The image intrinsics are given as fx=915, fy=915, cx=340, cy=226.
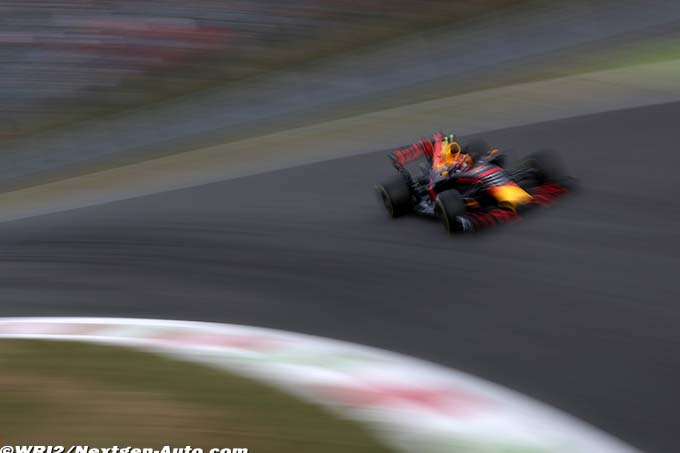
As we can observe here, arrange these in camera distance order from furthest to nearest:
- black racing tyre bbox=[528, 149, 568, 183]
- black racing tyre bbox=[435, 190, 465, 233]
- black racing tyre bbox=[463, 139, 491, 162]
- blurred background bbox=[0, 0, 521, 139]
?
blurred background bbox=[0, 0, 521, 139]
black racing tyre bbox=[463, 139, 491, 162]
black racing tyre bbox=[528, 149, 568, 183]
black racing tyre bbox=[435, 190, 465, 233]

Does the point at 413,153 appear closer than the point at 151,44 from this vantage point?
Yes

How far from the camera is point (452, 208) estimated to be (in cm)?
747

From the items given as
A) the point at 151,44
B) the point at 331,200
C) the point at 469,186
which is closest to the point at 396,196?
the point at 469,186

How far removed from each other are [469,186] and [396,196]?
0.69 meters

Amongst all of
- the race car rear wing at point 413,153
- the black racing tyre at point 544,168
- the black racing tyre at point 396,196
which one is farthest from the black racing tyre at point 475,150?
the black racing tyre at point 396,196

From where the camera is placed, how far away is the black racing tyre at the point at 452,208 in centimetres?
747

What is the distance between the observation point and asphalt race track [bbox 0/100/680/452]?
5.25m

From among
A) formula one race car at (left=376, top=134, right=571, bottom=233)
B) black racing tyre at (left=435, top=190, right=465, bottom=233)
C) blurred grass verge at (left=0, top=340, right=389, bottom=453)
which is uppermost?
formula one race car at (left=376, top=134, right=571, bottom=233)

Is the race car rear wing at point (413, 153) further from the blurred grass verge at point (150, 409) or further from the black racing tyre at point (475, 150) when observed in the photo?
the blurred grass verge at point (150, 409)

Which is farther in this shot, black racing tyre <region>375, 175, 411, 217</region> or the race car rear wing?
the race car rear wing

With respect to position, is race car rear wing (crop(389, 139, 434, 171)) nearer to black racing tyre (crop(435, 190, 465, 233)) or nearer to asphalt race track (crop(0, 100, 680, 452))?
asphalt race track (crop(0, 100, 680, 452))

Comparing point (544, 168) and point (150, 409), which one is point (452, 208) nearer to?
point (544, 168)

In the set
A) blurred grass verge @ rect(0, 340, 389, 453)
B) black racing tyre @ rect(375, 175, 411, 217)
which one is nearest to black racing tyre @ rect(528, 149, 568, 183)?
black racing tyre @ rect(375, 175, 411, 217)

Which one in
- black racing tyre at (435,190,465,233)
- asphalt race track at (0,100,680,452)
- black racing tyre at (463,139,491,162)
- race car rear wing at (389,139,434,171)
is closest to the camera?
asphalt race track at (0,100,680,452)
